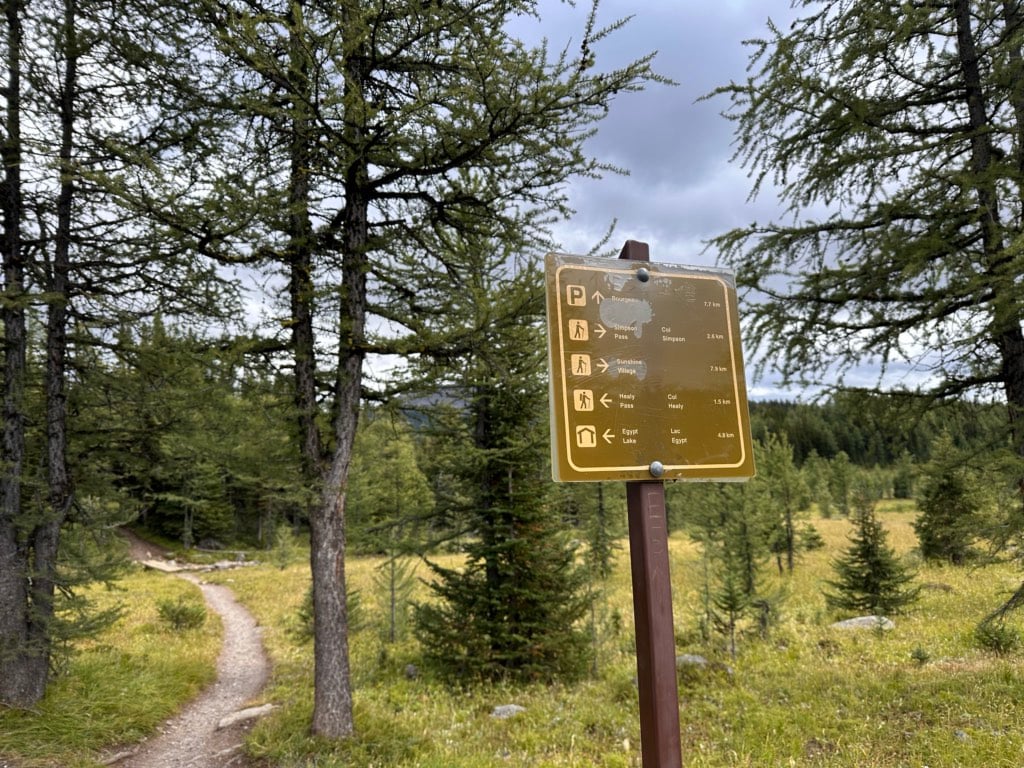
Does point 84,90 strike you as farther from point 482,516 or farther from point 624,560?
point 624,560

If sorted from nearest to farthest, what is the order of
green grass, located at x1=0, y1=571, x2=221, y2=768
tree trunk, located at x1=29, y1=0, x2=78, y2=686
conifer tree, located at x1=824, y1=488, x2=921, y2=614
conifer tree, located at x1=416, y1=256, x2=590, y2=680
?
green grass, located at x1=0, y1=571, x2=221, y2=768 → tree trunk, located at x1=29, y1=0, x2=78, y2=686 → conifer tree, located at x1=416, y1=256, x2=590, y2=680 → conifer tree, located at x1=824, y1=488, x2=921, y2=614

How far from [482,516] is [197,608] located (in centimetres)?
1160

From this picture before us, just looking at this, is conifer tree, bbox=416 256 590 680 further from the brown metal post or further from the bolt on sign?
the brown metal post

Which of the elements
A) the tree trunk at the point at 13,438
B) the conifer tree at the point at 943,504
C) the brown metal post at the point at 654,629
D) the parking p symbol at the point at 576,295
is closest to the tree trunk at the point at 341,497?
the tree trunk at the point at 13,438

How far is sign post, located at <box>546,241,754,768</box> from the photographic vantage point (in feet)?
10.7

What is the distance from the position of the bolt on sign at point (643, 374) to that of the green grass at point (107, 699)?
27.6 feet

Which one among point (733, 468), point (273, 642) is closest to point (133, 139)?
point (733, 468)

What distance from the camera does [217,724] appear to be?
9078 millimetres

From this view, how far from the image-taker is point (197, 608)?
1728cm

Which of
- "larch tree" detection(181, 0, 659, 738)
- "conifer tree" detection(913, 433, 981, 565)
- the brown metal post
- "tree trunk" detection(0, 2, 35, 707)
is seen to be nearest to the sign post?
the brown metal post

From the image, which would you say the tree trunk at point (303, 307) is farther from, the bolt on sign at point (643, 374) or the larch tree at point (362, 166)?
the bolt on sign at point (643, 374)

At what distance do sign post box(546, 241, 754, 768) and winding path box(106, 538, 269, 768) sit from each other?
6789 millimetres

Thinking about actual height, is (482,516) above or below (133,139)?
below

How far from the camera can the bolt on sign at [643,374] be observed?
3340mm
